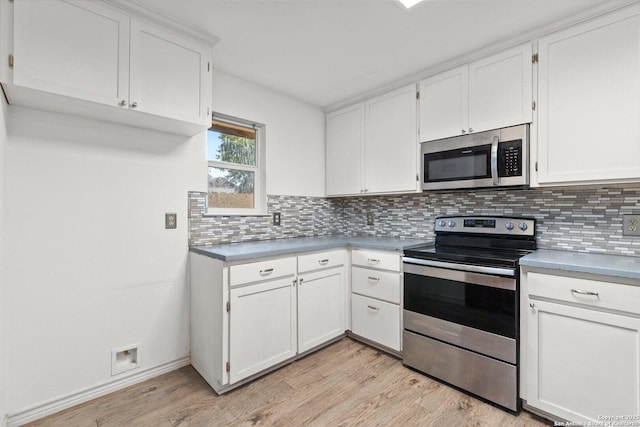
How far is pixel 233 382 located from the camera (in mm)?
1895

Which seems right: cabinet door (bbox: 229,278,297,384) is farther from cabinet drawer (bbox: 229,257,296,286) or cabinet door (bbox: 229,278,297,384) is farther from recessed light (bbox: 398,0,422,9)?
recessed light (bbox: 398,0,422,9)

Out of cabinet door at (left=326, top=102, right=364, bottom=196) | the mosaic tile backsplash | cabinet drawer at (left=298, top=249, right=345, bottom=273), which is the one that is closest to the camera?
the mosaic tile backsplash

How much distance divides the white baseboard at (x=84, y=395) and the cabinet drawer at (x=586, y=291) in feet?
7.94

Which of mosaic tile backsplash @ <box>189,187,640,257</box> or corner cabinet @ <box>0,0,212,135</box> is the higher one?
corner cabinet @ <box>0,0,212,135</box>

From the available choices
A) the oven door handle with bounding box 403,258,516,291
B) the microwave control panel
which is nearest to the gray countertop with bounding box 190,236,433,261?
the oven door handle with bounding box 403,258,516,291

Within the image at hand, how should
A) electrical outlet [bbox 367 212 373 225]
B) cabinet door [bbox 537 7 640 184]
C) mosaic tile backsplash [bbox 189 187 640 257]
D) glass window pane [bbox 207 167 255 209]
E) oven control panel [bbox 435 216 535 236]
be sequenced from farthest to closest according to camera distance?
electrical outlet [bbox 367 212 373 225] < glass window pane [bbox 207 167 255 209] < oven control panel [bbox 435 216 535 236] < mosaic tile backsplash [bbox 189 187 640 257] < cabinet door [bbox 537 7 640 184]

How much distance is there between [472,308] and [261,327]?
1387 mm

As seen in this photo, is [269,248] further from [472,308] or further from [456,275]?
[472,308]

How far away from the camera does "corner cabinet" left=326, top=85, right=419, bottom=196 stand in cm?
254

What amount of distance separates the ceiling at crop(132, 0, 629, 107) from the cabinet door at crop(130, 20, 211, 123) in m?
0.14

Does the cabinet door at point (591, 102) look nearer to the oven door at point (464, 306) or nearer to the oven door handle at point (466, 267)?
the oven door handle at point (466, 267)

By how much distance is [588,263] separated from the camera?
5.11 ft

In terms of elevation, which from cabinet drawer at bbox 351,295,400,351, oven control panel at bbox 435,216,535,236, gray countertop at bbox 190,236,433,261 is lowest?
cabinet drawer at bbox 351,295,400,351

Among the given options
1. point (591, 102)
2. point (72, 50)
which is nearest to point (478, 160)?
point (591, 102)
